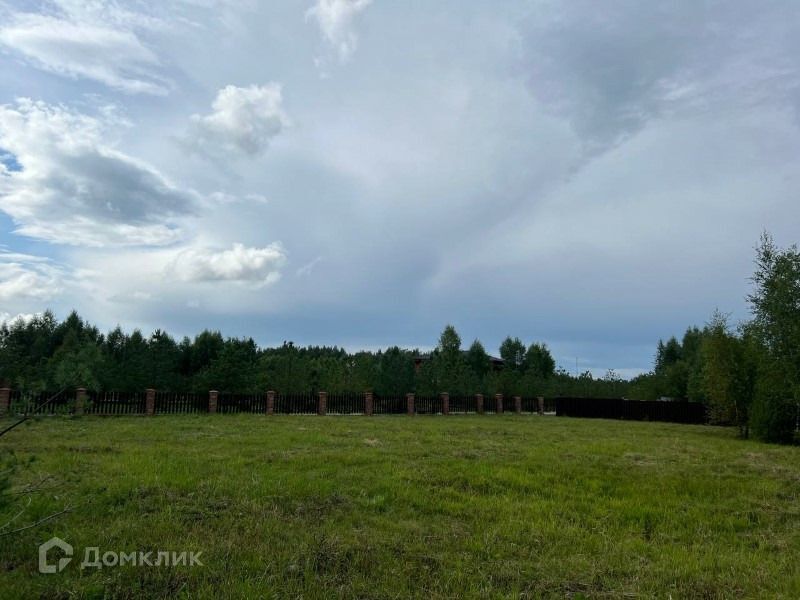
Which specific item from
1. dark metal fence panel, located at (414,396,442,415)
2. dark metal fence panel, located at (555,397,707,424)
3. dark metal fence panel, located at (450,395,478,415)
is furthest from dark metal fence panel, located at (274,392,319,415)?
dark metal fence panel, located at (555,397,707,424)

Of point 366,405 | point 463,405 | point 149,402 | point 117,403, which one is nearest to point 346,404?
point 366,405

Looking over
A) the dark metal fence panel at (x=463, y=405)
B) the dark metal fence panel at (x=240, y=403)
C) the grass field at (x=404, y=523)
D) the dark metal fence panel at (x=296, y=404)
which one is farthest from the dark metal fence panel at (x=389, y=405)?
the grass field at (x=404, y=523)

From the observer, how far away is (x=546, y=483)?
7930 mm

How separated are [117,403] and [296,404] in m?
7.62

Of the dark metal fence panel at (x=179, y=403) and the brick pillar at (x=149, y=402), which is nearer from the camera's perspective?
the brick pillar at (x=149, y=402)

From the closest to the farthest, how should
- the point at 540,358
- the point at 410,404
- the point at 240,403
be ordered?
the point at 240,403
the point at 410,404
the point at 540,358

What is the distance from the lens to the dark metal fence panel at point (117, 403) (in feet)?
63.0

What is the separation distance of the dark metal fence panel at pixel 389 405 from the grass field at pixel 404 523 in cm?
1683

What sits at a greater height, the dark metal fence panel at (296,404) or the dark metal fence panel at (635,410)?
the dark metal fence panel at (296,404)

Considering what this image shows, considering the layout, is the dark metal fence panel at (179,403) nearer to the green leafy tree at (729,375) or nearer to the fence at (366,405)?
the fence at (366,405)

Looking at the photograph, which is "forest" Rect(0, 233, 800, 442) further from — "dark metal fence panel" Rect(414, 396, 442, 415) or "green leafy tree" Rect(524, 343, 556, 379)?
"green leafy tree" Rect(524, 343, 556, 379)

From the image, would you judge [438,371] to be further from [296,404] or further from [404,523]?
[404,523]

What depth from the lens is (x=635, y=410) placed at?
3119 cm

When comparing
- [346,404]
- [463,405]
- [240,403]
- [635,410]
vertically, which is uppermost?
[240,403]
